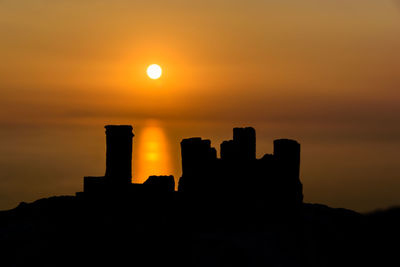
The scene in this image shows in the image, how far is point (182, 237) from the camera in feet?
125

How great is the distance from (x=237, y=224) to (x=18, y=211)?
535 inches

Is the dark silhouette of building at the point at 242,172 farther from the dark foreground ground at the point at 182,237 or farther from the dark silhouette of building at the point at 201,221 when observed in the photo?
the dark foreground ground at the point at 182,237


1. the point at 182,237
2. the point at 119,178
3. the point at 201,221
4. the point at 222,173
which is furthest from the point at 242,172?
the point at 182,237

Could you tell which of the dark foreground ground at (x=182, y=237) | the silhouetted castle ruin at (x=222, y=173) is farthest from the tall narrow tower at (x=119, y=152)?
the dark foreground ground at (x=182, y=237)

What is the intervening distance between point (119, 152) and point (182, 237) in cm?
776

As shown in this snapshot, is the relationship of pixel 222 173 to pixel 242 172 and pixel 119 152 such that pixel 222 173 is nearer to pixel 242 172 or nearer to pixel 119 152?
pixel 242 172

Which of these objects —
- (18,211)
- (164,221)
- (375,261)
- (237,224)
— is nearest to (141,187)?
(164,221)

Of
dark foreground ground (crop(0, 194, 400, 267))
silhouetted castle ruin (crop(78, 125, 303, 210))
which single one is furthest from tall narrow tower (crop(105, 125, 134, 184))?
dark foreground ground (crop(0, 194, 400, 267))

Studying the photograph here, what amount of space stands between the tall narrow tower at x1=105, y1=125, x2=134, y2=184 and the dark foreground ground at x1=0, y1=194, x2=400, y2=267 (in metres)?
3.07

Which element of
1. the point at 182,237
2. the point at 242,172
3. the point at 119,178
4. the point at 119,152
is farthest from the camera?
the point at 242,172

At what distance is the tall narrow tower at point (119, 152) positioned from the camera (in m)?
43.5

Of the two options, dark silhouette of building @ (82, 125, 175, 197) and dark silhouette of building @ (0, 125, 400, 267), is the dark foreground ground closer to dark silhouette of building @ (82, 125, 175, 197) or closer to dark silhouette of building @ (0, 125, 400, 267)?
dark silhouette of building @ (0, 125, 400, 267)

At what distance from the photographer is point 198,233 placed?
39.9m

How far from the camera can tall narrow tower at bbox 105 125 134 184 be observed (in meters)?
43.5
